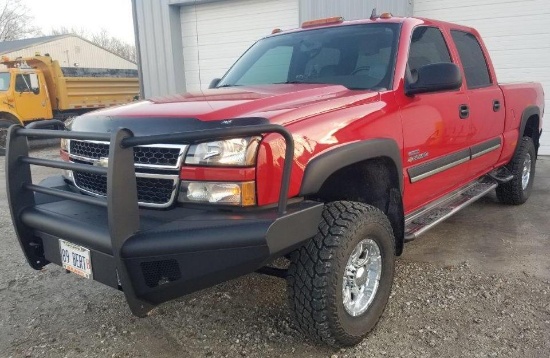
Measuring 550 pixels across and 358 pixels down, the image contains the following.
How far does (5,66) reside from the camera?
15914 mm

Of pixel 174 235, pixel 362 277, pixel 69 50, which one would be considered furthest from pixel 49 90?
pixel 69 50

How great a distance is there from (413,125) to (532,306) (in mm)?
1389

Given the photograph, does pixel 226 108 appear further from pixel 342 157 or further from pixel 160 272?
pixel 160 272

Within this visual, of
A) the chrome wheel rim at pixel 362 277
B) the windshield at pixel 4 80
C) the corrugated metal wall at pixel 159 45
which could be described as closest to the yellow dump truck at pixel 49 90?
the windshield at pixel 4 80

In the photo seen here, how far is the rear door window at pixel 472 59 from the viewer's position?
4.38 meters

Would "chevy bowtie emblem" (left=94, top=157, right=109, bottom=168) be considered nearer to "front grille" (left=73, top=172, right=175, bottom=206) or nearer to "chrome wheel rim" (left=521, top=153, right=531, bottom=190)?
"front grille" (left=73, top=172, right=175, bottom=206)

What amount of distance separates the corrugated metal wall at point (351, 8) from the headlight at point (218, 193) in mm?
8057

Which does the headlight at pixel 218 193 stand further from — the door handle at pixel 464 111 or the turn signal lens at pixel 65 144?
the door handle at pixel 464 111

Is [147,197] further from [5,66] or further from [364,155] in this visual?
[5,66]

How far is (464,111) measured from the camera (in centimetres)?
398

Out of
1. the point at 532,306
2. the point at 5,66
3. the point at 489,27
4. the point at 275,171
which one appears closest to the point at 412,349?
the point at 532,306

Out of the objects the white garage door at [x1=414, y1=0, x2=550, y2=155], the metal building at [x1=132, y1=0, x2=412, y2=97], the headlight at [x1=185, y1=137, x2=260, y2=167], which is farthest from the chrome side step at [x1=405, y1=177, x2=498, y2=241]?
the metal building at [x1=132, y1=0, x2=412, y2=97]

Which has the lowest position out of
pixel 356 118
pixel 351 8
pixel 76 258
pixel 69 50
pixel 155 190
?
pixel 76 258

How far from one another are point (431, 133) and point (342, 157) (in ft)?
3.95
